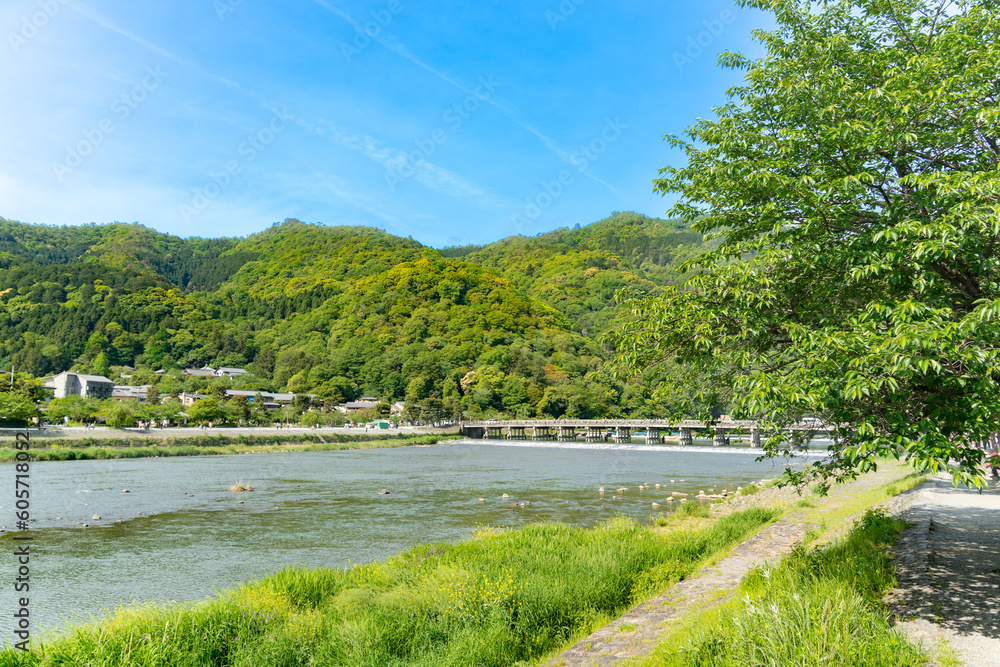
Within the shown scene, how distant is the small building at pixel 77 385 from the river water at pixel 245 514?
6149 cm

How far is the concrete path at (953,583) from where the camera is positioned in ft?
17.6

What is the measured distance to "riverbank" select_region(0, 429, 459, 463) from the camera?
37344mm

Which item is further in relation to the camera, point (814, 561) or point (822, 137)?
point (814, 561)

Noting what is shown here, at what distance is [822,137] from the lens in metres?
6.00

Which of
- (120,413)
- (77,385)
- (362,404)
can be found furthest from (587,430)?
(77,385)

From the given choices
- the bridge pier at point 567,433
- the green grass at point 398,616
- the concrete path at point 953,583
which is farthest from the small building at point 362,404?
the concrete path at point 953,583

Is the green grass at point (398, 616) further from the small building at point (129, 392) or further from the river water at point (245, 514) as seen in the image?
the small building at point (129, 392)

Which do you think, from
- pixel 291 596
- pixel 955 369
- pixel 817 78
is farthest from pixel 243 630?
pixel 817 78

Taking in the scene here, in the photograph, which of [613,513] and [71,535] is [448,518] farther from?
[71,535]

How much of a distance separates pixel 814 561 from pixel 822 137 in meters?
5.63

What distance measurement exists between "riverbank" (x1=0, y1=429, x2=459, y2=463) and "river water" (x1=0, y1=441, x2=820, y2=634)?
2152 millimetres

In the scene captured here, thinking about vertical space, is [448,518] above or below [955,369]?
below

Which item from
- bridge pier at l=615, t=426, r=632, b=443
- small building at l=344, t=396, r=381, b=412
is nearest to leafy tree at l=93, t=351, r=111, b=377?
small building at l=344, t=396, r=381, b=412

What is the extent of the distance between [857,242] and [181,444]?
2070 inches
